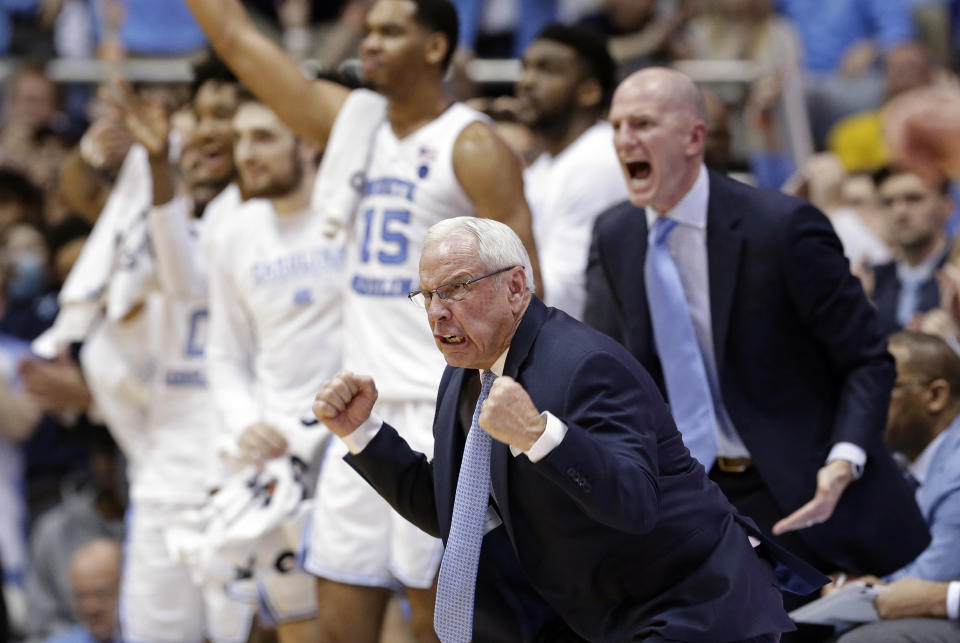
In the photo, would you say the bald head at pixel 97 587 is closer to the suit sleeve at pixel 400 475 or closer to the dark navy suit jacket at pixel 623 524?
the suit sleeve at pixel 400 475

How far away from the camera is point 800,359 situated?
418 centimetres

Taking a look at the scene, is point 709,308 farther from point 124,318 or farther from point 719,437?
point 124,318

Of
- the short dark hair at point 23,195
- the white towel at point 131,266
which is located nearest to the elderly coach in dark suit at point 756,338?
the white towel at point 131,266

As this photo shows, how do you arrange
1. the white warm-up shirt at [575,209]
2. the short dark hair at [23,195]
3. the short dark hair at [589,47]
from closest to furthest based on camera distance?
the white warm-up shirt at [575,209] → the short dark hair at [589,47] → the short dark hair at [23,195]

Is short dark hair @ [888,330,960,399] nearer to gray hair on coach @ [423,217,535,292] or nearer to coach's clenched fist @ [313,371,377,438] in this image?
gray hair on coach @ [423,217,535,292]

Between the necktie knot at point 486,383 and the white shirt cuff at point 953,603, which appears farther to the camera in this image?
the white shirt cuff at point 953,603

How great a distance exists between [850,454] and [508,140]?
214 cm

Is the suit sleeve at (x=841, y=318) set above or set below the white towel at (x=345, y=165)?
below

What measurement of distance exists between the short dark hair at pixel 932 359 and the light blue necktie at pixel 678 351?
0.99 m

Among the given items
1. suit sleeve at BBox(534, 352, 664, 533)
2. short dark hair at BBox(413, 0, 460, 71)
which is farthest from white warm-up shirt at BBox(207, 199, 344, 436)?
suit sleeve at BBox(534, 352, 664, 533)

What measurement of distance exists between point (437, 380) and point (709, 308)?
2.88 ft

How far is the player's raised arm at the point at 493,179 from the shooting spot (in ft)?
14.6

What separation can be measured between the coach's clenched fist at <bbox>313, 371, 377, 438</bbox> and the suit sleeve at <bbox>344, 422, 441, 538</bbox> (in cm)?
9

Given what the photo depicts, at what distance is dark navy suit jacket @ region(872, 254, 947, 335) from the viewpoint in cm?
633
